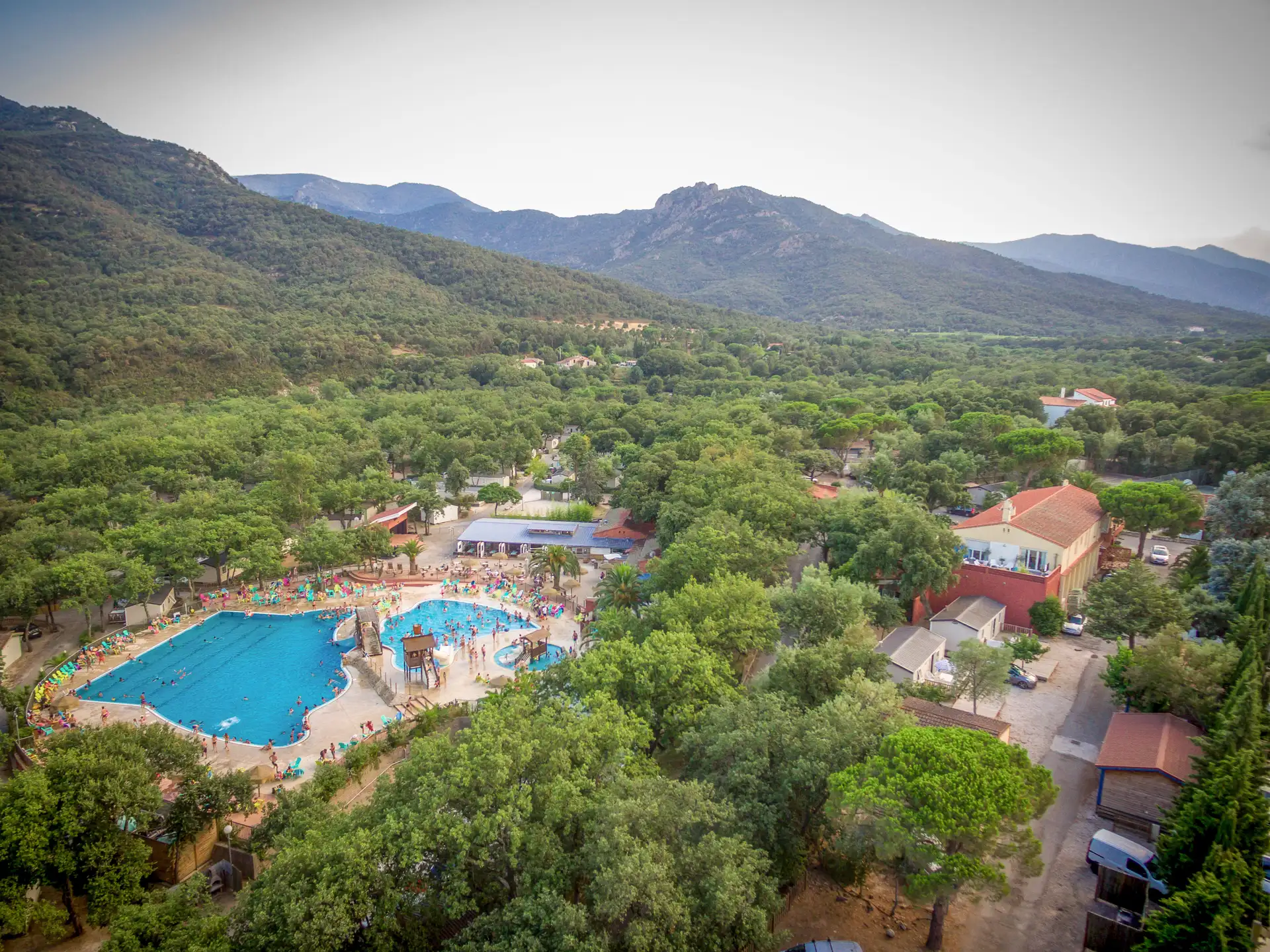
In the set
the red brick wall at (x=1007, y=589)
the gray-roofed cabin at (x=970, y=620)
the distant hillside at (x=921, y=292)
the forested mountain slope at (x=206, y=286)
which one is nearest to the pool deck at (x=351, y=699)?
the gray-roofed cabin at (x=970, y=620)

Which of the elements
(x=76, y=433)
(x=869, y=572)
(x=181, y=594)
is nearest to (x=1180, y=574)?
(x=869, y=572)

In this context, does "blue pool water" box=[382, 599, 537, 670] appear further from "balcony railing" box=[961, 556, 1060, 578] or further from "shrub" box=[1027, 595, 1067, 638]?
"shrub" box=[1027, 595, 1067, 638]

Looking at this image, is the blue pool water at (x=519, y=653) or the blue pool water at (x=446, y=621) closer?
the blue pool water at (x=519, y=653)

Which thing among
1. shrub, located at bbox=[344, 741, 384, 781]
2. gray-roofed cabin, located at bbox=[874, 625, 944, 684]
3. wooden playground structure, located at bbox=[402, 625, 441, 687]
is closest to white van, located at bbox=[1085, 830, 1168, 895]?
gray-roofed cabin, located at bbox=[874, 625, 944, 684]

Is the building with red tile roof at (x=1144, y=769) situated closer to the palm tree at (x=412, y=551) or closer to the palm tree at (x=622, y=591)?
the palm tree at (x=622, y=591)

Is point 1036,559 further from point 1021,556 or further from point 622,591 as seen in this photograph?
point 622,591

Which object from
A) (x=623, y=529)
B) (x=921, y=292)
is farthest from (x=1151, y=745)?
(x=921, y=292)
